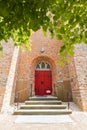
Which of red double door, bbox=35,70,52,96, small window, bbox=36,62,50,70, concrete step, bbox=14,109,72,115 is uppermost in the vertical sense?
small window, bbox=36,62,50,70

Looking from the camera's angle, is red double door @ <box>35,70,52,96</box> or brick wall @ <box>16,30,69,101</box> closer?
brick wall @ <box>16,30,69,101</box>

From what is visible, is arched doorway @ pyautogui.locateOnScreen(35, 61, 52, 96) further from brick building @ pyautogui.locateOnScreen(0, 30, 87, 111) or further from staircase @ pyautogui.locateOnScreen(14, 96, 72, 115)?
staircase @ pyautogui.locateOnScreen(14, 96, 72, 115)

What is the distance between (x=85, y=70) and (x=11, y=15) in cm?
726

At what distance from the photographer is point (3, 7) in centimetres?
203

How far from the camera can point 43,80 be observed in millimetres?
11484

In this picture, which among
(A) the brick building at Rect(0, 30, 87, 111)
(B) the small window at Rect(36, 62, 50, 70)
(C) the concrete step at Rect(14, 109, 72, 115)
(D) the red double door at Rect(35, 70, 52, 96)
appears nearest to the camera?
(C) the concrete step at Rect(14, 109, 72, 115)

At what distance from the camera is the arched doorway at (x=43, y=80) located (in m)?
11.3

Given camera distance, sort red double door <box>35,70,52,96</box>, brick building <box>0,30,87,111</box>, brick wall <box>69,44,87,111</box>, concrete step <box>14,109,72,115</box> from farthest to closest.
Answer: red double door <box>35,70,52,96</box> < brick building <box>0,30,87,111</box> < brick wall <box>69,44,87,111</box> < concrete step <box>14,109,72,115</box>

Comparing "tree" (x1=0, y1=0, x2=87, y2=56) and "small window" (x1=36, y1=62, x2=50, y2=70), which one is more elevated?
"small window" (x1=36, y1=62, x2=50, y2=70)

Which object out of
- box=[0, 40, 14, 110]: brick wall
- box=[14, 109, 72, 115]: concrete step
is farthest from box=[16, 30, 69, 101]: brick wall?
box=[14, 109, 72, 115]: concrete step

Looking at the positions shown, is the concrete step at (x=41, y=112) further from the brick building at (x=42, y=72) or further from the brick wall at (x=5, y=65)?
the brick building at (x=42, y=72)

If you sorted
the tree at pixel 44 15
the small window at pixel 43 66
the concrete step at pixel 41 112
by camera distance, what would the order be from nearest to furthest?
the tree at pixel 44 15, the concrete step at pixel 41 112, the small window at pixel 43 66

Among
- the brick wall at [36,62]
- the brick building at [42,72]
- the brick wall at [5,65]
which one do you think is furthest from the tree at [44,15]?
the brick wall at [36,62]

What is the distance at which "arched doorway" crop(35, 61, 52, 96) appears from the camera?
11312 millimetres
